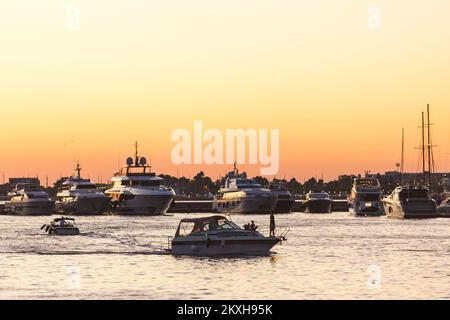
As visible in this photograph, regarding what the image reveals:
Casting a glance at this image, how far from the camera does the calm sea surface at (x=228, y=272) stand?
6475 centimetres

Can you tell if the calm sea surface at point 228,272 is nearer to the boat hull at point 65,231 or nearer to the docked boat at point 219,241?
the docked boat at point 219,241

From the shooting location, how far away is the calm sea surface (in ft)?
212

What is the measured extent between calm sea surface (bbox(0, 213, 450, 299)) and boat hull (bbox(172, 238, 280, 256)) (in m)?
0.94

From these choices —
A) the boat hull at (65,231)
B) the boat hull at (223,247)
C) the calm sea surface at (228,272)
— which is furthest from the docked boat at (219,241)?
the boat hull at (65,231)

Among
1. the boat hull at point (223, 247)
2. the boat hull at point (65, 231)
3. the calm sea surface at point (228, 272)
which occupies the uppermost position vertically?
the boat hull at point (223, 247)

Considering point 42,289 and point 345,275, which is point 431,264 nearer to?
point 345,275

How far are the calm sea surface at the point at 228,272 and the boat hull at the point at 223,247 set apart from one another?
3.10ft

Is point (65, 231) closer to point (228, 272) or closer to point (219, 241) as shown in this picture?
point (219, 241)

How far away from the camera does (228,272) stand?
255 ft

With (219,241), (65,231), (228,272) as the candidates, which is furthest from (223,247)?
(65,231)

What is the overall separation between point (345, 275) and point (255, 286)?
9726 mm

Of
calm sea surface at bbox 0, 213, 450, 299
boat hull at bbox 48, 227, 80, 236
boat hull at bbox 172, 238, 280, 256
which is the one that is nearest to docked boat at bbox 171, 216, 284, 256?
boat hull at bbox 172, 238, 280, 256

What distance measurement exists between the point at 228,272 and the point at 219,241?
11.5 meters
